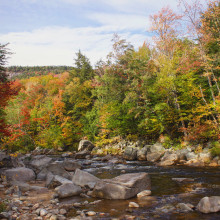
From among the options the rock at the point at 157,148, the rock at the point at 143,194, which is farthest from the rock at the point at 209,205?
the rock at the point at 157,148

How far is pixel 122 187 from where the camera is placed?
7.70 meters

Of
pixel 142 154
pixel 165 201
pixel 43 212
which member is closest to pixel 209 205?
pixel 165 201

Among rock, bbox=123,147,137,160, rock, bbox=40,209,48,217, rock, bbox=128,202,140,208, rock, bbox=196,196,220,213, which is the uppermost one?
rock, bbox=40,209,48,217

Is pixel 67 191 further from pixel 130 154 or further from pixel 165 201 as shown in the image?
pixel 130 154

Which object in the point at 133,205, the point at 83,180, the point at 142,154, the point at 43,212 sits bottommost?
the point at 142,154

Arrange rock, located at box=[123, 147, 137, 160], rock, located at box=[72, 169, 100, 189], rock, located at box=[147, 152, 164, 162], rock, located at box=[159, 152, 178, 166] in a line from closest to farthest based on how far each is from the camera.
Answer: rock, located at box=[72, 169, 100, 189], rock, located at box=[159, 152, 178, 166], rock, located at box=[147, 152, 164, 162], rock, located at box=[123, 147, 137, 160]

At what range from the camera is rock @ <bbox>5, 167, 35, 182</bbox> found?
10052 millimetres

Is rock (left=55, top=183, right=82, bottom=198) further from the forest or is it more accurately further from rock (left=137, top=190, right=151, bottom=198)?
the forest

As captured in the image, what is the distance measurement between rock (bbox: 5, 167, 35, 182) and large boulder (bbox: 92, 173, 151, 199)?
14.7 ft

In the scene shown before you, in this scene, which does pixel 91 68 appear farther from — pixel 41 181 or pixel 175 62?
pixel 41 181

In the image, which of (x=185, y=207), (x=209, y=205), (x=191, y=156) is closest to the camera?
(x=209, y=205)

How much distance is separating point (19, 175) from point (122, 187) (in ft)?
19.0

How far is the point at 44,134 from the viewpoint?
1249 inches

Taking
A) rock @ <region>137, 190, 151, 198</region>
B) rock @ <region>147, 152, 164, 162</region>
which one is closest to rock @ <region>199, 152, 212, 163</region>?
rock @ <region>147, 152, 164, 162</region>
